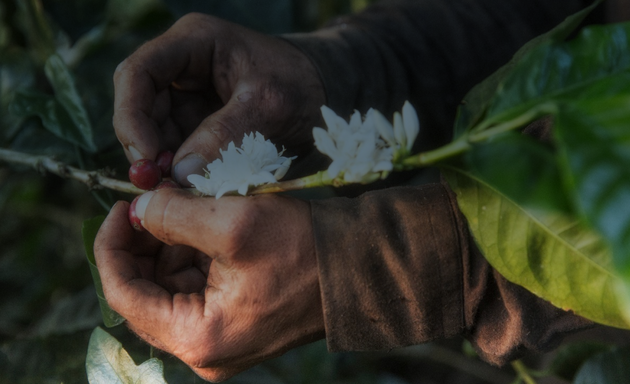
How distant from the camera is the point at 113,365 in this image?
791 mm

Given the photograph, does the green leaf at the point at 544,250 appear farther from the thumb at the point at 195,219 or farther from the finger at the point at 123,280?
the finger at the point at 123,280

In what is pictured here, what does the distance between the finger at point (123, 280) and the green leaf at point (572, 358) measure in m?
0.90

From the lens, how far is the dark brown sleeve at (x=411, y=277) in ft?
2.41

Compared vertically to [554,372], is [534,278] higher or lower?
higher

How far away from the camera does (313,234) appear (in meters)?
0.74

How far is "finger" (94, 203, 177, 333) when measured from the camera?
29.7 inches

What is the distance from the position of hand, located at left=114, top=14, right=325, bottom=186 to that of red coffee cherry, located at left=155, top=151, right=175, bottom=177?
0.04ft

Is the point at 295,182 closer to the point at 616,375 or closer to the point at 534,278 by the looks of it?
the point at 534,278

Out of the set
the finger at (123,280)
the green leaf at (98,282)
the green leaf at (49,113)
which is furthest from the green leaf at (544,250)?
the green leaf at (49,113)

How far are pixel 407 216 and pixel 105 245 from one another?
1.50ft

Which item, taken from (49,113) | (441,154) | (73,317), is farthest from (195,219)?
(73,317)

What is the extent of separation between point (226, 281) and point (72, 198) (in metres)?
1.09

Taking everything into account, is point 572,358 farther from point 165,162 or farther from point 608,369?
point 165,162

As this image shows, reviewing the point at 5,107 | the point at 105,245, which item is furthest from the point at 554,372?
the point at 5,107
